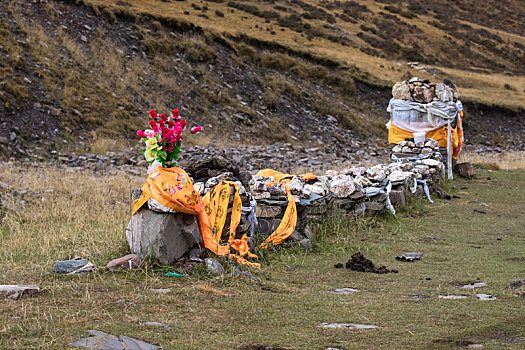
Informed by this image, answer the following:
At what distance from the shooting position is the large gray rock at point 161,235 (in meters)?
6.55

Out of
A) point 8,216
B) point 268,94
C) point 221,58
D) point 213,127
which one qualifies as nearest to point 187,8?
point 221,58

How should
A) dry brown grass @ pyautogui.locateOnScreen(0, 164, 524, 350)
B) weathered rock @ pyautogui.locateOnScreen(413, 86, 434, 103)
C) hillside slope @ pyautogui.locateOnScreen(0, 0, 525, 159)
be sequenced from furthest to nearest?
1. hillside slope @ pyautogui.locateOnScreen(0, 0, 525, 159)
2. weathered rock @ pyautogui.locateOnScreen(413, 86, 434, 103)
3. dry brown grass @ pyautogui.locateOnScreen(0, 164, 524, 350)

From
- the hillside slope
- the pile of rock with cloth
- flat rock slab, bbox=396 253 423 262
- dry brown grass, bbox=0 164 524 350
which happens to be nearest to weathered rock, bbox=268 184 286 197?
dry brown grass, bbox=0 164 524 350

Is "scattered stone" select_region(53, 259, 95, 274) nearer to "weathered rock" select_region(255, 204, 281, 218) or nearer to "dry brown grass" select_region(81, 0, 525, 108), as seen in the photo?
"weathered rock" select_region(255, 204, 281, 218)

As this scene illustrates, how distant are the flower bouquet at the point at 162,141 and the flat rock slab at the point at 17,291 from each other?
2002mm

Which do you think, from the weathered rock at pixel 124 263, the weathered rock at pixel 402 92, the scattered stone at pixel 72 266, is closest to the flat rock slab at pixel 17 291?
the scattered stone at pixel 72 266

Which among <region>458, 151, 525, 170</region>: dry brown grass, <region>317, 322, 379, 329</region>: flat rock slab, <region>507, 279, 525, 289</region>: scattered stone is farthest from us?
<region>458, 151, 525, 170</region>: dry brown grass

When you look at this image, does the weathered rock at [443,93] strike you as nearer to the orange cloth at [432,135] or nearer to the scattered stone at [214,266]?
the orange cloth at [432,135]

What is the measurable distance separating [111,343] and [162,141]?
3.29 m

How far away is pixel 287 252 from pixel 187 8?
1416 inches

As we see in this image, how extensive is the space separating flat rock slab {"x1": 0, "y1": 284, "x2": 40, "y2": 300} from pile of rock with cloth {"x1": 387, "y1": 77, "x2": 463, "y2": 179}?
1230cm

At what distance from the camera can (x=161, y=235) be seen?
21.5ft

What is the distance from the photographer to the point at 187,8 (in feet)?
136

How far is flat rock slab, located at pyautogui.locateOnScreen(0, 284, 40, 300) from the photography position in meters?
5.32
